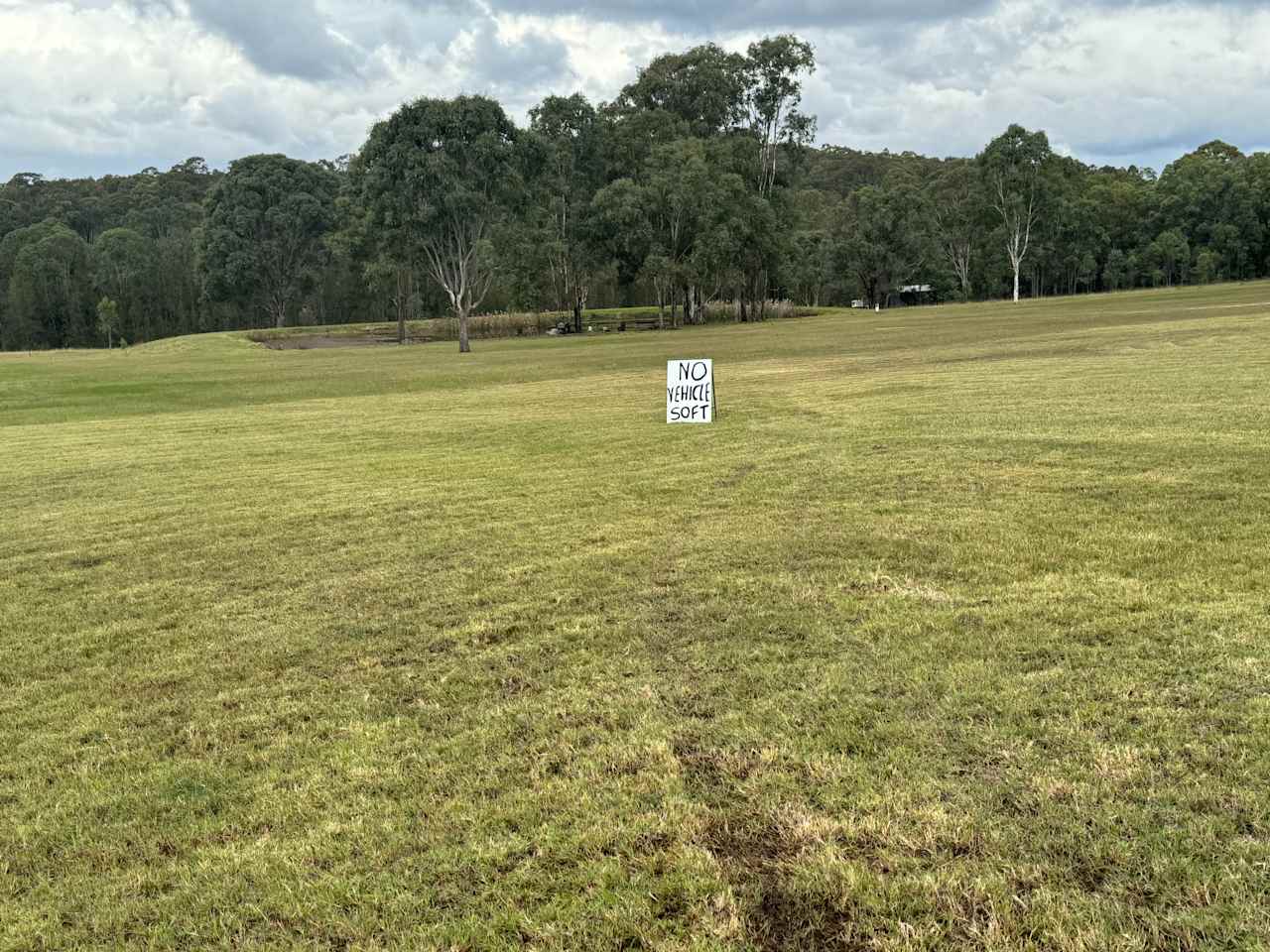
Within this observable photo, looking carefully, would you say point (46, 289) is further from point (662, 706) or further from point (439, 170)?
point (662, 706)

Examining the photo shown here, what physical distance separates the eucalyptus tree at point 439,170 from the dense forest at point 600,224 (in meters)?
0.11

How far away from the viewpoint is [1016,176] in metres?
80.6

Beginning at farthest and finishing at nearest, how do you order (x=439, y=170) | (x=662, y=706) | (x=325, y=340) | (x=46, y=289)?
1. (x=46, y=289)
2. (x=325, y=340)
3. (x=439, y=170)
4. (x=662, y=706)

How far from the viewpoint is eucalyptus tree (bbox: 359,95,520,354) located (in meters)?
43.6

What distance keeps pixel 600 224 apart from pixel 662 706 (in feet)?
189

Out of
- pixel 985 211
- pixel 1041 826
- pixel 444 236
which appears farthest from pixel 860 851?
pixel 985 211

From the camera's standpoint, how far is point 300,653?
17.4 ft

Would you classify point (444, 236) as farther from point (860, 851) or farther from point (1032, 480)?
point (860, 851)

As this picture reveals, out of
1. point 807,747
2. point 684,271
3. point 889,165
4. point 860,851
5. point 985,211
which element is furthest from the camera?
point 889,165

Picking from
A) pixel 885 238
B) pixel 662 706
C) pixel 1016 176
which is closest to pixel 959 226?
pixel 885 238

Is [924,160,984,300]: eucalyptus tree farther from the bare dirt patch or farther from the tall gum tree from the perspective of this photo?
the bare dirt patch

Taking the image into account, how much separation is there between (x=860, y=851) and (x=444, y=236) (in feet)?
156

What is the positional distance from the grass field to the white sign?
3.83m

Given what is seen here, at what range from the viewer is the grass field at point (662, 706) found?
2.89 m
